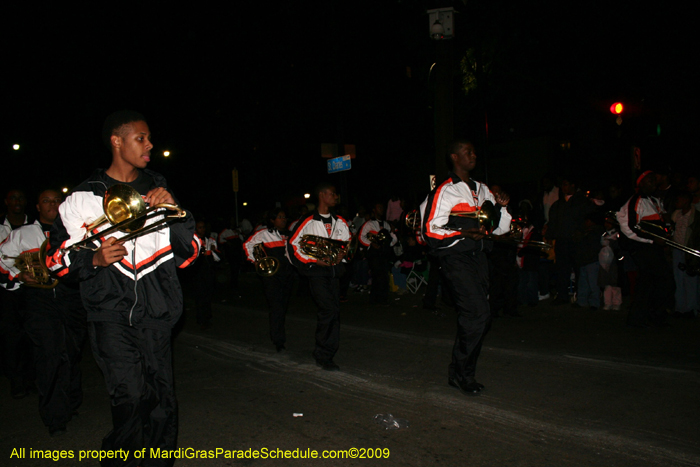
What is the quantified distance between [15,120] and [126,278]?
1189 inches

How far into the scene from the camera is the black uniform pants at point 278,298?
704cm

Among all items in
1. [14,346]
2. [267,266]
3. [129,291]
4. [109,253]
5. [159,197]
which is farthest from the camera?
[267,266]

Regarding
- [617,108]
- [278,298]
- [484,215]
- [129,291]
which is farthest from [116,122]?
[617,108]

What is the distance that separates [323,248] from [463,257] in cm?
173

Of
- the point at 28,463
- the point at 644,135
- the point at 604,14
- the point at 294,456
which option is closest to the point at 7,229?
the point at 28,463

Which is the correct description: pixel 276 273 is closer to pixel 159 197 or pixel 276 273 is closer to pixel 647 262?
pixel 159 197

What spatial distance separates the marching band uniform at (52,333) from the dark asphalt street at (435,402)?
23 cm

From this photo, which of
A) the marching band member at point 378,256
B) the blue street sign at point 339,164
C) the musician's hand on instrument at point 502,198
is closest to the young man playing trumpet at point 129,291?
the musician's hand on instrument at point 502,198

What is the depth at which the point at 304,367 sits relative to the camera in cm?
623

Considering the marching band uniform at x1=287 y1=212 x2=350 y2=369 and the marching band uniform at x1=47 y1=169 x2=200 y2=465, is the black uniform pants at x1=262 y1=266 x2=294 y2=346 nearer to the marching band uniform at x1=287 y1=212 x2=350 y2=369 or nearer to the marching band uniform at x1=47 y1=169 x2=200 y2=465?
the marching band uniform at x1=287 y1=212 x2=350 y2=369

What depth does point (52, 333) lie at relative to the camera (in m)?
4.66

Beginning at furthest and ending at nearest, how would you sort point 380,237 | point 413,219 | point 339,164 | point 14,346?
point 339,164, point 380,237, point 413,219, point 14,346

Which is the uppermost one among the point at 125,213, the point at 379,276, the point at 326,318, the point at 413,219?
the point at 125,213

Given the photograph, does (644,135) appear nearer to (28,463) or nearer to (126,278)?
(126,278)
